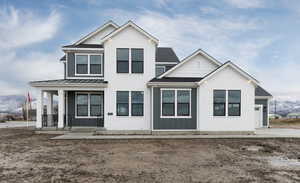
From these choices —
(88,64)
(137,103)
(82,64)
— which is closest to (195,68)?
(137,103)

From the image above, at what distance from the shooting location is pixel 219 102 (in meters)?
13.3

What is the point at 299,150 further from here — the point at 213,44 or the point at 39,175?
the point at 213,44

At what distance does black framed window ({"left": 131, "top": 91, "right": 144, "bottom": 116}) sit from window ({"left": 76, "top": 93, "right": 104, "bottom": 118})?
2992 mm

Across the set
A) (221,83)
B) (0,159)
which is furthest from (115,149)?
(221,83)

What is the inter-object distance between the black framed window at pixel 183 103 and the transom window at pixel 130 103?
279cm

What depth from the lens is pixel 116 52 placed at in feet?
45.9

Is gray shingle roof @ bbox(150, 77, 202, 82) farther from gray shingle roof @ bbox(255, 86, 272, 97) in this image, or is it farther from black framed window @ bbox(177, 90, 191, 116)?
gray shingle roof @ bbox(255, 86, 272, 97)

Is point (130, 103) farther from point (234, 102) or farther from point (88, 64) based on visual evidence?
point (234, 102)

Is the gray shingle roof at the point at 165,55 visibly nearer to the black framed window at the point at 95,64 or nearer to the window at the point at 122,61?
the window at the point at 122,61

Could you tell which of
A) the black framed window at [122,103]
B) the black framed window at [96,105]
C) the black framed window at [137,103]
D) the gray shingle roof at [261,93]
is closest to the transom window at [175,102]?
the black framed window at [137,103]

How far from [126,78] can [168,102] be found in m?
3.70

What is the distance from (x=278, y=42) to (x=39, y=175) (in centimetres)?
3193

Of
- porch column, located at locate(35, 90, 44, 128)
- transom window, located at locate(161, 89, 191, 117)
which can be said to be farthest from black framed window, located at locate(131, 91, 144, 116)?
porch column, located at locate(35, 90, 44, 128)

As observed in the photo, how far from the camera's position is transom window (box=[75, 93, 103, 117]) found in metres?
14.9
